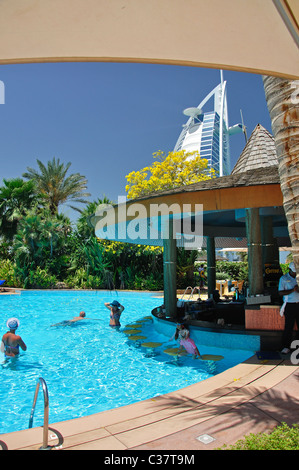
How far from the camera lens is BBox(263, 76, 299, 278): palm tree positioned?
3332mm

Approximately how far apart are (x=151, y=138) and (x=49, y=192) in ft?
87.1

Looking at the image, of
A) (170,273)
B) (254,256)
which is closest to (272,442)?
(254,256)

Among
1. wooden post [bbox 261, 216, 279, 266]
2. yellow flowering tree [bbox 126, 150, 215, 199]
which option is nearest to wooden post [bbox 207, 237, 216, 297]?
wooden post [bbox 261, 216, 279, 266]

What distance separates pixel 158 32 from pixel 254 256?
7.18 meters

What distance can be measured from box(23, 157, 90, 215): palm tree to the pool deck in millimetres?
34117

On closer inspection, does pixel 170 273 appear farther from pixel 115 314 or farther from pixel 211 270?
pixel 211 270

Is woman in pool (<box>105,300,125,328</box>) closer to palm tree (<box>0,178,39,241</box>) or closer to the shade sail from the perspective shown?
the shade sail

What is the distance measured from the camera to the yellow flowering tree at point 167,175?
2944 centimetres

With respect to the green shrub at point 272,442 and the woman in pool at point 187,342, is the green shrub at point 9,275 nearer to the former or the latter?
the woman in pool at point 187,342

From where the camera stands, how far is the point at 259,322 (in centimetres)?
841

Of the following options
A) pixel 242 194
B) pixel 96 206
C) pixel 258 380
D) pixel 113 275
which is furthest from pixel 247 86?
pixel 258 380

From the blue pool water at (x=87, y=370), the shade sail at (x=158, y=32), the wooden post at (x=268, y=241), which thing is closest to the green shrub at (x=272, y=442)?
the shade sail at (x=158, y=32)

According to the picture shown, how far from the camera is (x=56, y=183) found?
37281mm
